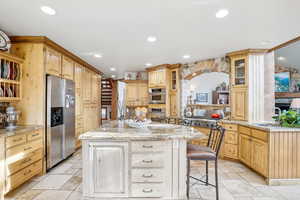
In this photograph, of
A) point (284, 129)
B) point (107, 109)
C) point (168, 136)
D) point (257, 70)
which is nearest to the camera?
point (168, 136)

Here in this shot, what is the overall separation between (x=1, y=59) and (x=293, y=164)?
4887 millimetres

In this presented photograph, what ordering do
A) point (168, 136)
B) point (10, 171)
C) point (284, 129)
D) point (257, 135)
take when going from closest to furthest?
point (168, 136) → point (10, 171) → point (284, 129) → point (257, 135)

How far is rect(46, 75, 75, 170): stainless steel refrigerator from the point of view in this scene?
321 centimetres

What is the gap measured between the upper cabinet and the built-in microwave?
0.15 m

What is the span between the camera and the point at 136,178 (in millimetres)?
2246

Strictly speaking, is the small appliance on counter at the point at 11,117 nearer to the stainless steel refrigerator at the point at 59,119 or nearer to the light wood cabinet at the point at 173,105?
the stainless steel refrigerator at the point at 59,119

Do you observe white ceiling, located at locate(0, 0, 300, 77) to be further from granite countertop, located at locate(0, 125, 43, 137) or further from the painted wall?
the painted wall

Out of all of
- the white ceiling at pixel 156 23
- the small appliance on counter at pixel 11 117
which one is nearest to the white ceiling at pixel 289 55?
the white ceiling at pixel 156 23

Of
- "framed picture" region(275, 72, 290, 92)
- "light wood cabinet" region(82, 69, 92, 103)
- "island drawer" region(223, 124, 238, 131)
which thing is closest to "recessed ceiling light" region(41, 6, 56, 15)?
"light wood cabinet" region(82, 69, 92, 103)

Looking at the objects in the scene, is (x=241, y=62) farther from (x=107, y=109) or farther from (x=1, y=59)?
(x=107, y=109)

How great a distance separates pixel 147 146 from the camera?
2260mm

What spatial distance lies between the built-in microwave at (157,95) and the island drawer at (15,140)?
351cm

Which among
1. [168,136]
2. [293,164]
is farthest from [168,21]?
[293,164]

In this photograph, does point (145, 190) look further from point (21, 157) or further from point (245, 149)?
point (245, 149)
